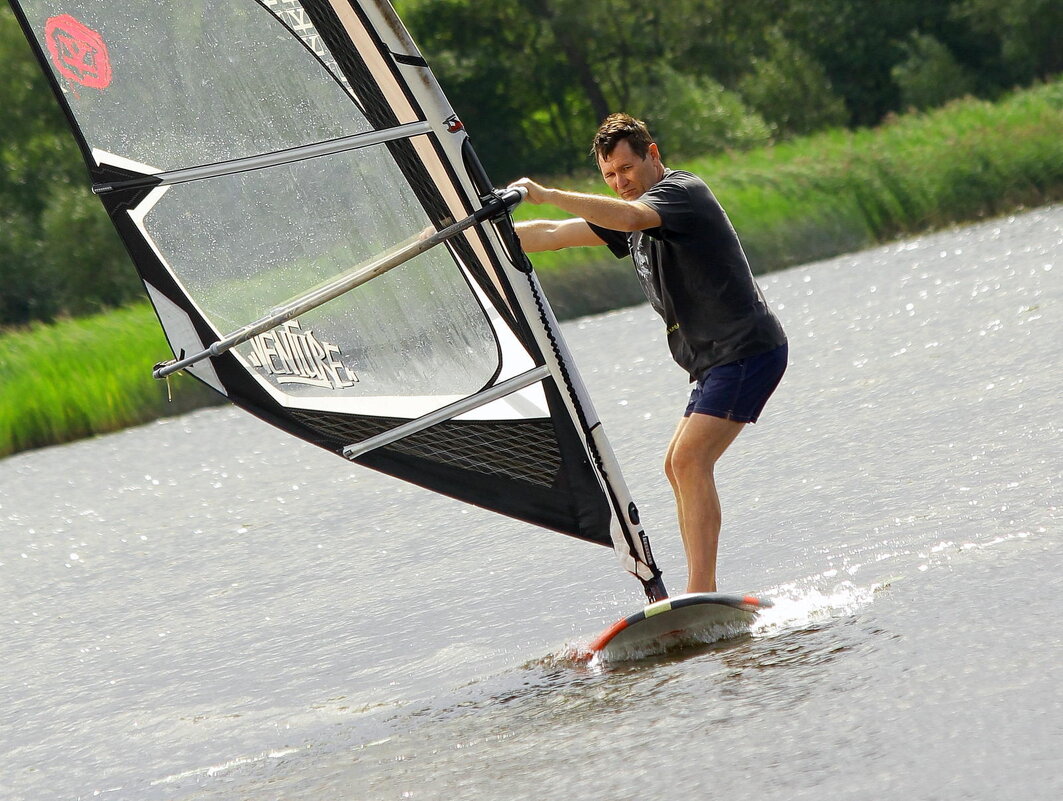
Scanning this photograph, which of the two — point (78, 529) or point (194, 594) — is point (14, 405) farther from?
point (194, 594)

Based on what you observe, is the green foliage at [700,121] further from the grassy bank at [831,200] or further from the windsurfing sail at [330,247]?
the windsurfing sail at [330,247]

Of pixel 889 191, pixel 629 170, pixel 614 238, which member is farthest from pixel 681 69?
pixel 629 170

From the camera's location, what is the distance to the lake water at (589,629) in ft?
10.2

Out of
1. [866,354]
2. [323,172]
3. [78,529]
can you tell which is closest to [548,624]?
[323,172]

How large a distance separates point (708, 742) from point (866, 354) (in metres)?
6.44

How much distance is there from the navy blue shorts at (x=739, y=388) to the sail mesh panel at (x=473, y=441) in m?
0.44

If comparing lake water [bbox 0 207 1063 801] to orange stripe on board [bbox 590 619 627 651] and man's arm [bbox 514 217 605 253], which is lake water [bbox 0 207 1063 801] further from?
man's arm [bbox 514 217 605 253]

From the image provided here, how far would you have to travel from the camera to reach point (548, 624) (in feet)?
14.6

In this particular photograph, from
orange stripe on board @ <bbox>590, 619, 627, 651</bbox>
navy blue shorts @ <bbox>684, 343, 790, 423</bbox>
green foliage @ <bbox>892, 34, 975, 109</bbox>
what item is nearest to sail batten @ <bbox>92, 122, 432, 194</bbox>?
navy blue shorts @ <bbox>684, 343, 790, 423</bbox>

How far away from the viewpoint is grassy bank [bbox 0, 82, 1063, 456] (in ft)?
49.1

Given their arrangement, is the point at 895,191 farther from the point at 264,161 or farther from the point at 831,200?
the point at 264,161

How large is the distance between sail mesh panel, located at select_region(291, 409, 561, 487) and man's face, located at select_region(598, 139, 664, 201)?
67cm

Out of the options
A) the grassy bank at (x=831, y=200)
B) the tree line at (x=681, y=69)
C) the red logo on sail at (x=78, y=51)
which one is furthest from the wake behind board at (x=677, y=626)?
the tree line at (x=681, y=69)

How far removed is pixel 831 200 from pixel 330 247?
14089 mm
